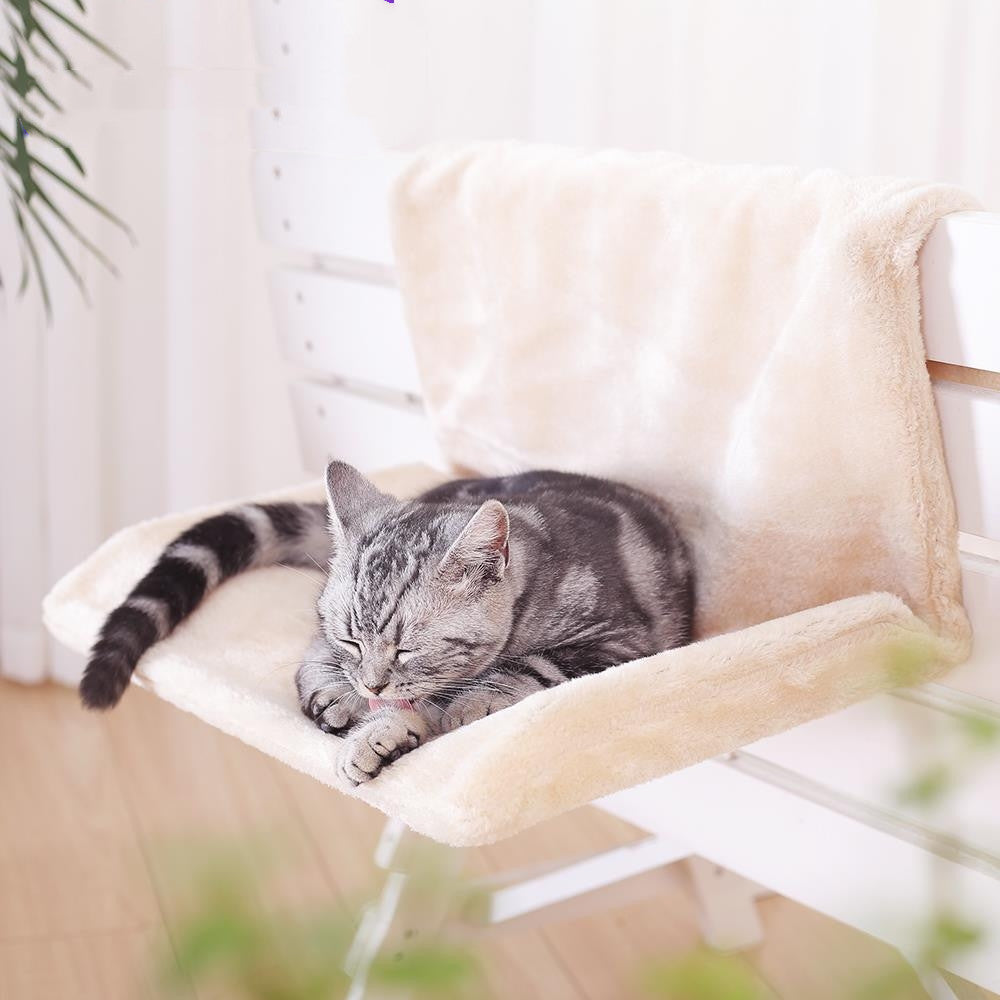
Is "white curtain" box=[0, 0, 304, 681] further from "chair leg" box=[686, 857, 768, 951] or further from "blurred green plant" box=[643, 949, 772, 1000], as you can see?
"blurred green plant" box=[643, 949, 772, 1000]

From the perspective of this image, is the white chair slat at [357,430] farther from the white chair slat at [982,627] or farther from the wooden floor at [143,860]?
the white chair slat at [982,627]

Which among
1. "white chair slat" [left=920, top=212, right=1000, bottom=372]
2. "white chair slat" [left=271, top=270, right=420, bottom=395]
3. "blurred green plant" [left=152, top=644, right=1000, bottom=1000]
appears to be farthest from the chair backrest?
"blurred green plant" [left=152, top=644, right=1000, bottom=1000]

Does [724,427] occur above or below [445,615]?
above

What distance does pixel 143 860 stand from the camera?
1.45 m

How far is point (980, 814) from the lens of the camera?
1.09 metres

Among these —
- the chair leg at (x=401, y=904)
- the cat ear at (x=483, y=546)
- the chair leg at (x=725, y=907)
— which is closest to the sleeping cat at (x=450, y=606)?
the cat ear at (x=483, y=546)

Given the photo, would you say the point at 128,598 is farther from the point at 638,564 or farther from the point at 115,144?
the point at 115,144

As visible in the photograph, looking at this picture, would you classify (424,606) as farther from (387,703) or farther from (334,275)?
(334,275)

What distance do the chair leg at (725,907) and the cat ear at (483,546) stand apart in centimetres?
79

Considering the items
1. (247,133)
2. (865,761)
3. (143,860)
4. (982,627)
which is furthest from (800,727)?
(247,133)

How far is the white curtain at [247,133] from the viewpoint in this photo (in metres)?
1.85

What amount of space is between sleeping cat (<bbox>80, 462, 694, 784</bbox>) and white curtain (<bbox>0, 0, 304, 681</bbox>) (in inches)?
47.0

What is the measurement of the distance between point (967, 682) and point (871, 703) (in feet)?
0.33

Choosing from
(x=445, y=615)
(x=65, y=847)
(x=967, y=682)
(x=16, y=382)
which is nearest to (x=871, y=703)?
(x=967, y=682)
